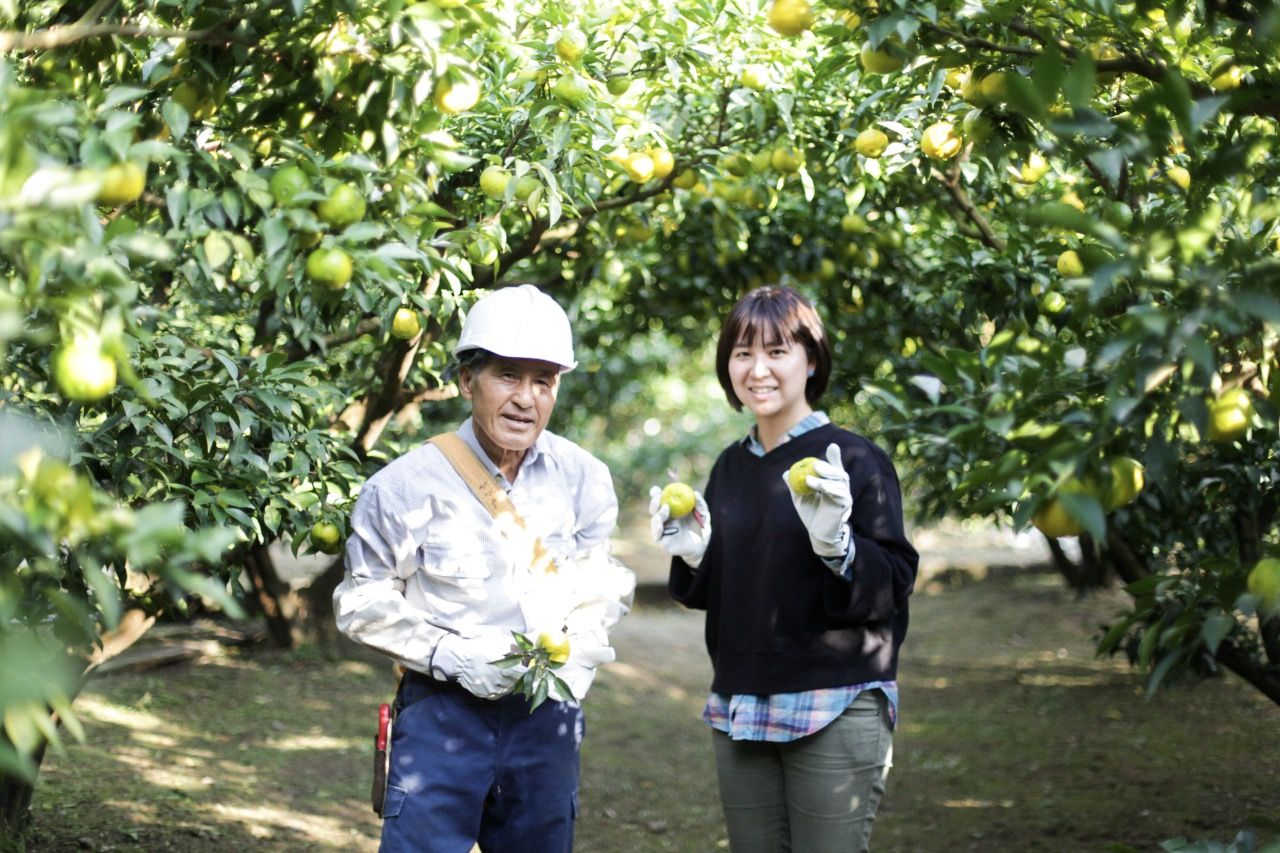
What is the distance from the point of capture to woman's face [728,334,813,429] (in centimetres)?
256

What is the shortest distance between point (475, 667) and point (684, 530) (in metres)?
0.58

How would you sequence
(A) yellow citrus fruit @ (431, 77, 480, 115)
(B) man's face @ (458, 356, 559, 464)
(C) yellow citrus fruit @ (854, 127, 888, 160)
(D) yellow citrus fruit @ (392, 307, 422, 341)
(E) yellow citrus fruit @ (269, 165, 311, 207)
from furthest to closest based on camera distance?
(C) yellow citrus fruit @ (854, 127, 888, 160), (D) yellow citrus fruit @ (392, 307, 422, 341), (B) man's face @ (458, 356, 559, 464), (A) yellow citrus fruit @ (431, 77, 480, 115), (E) yellow citrus fruit @ (269, 165, 311, 207)

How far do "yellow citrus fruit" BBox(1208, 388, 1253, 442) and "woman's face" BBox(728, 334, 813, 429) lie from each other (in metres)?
1.01

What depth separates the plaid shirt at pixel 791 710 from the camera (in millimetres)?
2385

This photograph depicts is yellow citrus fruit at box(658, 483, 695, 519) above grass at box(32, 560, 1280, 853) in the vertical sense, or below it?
above

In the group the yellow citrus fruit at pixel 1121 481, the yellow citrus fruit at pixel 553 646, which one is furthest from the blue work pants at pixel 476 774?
the yellow citrus fruit at pixel 1121 481

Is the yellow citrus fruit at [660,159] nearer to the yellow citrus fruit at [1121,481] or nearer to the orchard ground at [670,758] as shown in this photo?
the yellow citrus fruit at [1121,481]

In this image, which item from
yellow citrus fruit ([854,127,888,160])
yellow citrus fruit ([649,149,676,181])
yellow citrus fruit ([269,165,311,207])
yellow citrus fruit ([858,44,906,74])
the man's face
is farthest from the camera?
yellow citrus fruit ([649,149,676,181])

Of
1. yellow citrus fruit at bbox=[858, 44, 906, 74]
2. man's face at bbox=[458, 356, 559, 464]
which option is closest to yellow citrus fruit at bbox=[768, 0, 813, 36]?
yellow citrus fruit at bbox=[858, 44, 906, 74]

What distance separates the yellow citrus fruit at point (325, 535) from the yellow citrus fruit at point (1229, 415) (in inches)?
66.9

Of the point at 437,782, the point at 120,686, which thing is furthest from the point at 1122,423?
→ the point at 120,686

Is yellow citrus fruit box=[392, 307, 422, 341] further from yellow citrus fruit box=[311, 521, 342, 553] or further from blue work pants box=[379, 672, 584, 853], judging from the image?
blue work pants box=[379, 672, 584, 853]

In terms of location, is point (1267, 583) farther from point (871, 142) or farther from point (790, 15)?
point (871, 142)

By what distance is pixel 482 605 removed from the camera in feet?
7.61
